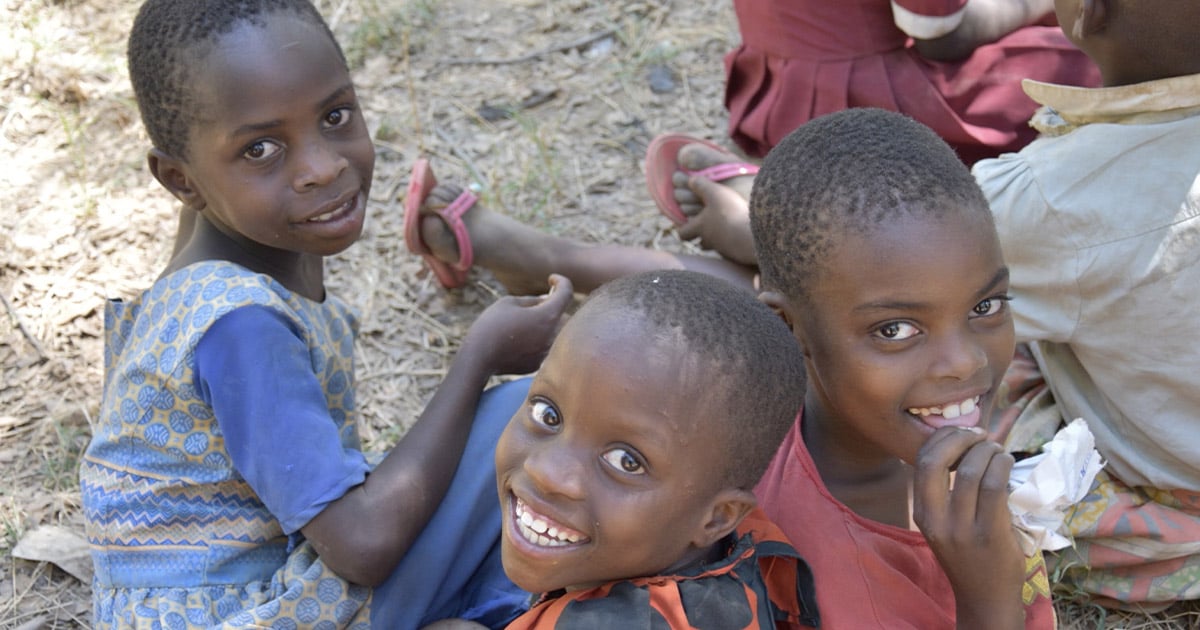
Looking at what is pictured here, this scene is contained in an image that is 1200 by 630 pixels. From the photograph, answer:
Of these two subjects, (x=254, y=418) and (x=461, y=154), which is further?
(x=461, y=154)

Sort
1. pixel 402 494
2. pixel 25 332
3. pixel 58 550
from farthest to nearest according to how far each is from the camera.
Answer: pixel 25 332, pixel 58 550, pixel 402 494

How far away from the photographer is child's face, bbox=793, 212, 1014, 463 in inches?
75.2

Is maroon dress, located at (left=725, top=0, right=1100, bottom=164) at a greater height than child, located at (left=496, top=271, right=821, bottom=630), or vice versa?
child, located at (left=496, top=271, right=821, bottom=630)

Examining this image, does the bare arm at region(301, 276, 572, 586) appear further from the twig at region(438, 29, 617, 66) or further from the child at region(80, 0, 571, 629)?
the twig at region(438, 29, 617, 66)

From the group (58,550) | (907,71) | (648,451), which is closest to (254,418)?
(648,451)

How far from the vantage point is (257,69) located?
7.36 feet

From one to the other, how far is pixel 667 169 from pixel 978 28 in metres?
1.04

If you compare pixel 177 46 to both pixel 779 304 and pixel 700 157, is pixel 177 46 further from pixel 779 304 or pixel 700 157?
pixel 700 157

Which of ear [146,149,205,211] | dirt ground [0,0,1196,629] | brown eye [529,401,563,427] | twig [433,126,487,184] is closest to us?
brown eye [529,401,563,427]

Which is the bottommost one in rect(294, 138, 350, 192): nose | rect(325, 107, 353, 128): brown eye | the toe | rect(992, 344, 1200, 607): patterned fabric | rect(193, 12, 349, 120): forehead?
rect(992, 344, 1200, 607): patterned fabric

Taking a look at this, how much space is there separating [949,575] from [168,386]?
147 centimetres

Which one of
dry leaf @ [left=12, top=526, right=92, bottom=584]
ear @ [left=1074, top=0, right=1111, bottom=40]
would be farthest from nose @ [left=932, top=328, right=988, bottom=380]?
dry leaf @ [left=12, top=526, right=92, bottom=584]

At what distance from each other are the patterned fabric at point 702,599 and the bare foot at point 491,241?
1.63 metres

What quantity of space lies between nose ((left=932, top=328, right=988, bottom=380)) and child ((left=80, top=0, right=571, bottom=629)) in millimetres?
1000
